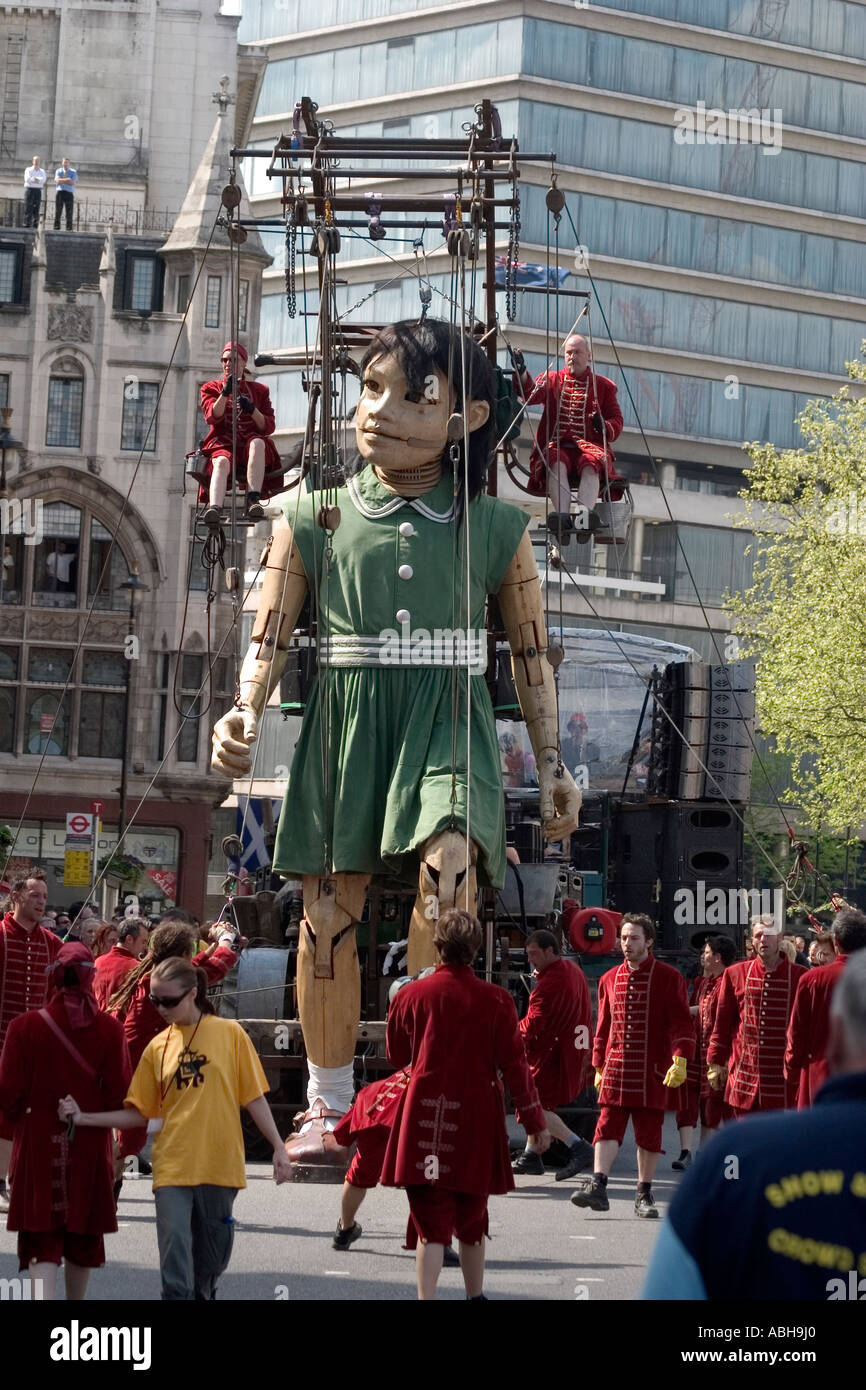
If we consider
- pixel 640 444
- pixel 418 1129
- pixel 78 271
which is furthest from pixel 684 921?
pixel 640 444

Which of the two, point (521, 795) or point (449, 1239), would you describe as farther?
point (521, 795)

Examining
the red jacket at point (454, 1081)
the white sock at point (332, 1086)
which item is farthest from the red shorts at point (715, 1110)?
the red jacket at point (454, 1081)

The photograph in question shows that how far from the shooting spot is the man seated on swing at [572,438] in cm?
1445

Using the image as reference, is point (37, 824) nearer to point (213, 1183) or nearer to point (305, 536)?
point (305, 536)

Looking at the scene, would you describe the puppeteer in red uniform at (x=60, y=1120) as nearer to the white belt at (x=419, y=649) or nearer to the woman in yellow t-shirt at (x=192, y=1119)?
the woman in yellow t-shirt at (x=192, y=1119)

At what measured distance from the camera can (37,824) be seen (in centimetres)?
4812

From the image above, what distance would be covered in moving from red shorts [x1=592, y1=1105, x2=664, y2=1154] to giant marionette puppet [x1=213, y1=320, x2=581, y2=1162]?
5.24ft

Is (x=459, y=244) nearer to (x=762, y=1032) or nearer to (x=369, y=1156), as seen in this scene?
(x=762, y=1032)

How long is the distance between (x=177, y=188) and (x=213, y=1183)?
161 feet

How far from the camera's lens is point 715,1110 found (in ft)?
47.3

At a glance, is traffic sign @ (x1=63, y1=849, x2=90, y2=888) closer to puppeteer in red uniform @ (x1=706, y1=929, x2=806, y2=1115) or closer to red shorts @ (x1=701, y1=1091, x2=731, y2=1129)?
red shorts @ (x1=701, y1=1091, x2=731, y2=1129)

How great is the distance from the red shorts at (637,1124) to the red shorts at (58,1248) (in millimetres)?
4665

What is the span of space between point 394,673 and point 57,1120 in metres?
3.86

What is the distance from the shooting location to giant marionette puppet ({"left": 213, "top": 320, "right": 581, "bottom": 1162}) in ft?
37.6
